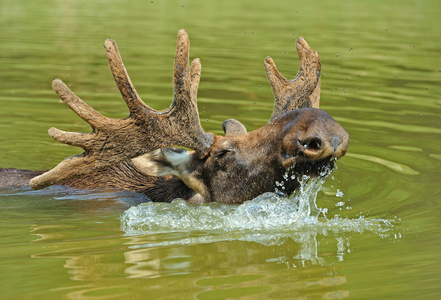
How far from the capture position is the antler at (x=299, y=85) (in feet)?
24.4

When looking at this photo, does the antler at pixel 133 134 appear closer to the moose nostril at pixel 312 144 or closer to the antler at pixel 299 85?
the antler at pixel 299 85

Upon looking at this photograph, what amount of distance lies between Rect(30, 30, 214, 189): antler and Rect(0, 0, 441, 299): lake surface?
436 millimetres

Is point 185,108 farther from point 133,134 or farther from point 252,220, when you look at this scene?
point 252,220

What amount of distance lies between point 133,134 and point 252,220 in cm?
123

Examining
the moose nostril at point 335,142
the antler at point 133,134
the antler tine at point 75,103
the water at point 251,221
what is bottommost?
the water at point 251,221

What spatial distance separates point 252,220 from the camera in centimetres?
640

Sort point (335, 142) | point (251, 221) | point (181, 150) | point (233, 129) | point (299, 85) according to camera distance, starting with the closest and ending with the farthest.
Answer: point (335, 142) < point (251, 221) < point (181, 150) < point (233, 129) < point (299, 85)

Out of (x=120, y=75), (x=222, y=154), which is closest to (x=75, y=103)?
(x=120, y=75)

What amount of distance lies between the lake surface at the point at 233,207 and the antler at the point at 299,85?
0.91 metres

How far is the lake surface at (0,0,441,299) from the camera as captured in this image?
4969 millimetres

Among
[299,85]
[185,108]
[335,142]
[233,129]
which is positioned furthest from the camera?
[299,85]

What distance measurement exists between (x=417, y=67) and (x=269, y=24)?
7.66 meters

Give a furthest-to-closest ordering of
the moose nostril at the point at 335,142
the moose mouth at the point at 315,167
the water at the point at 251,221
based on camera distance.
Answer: the water at the point at 251,221
the moose mouth at the point at 315,167
the moose nostril at the point at 335,142

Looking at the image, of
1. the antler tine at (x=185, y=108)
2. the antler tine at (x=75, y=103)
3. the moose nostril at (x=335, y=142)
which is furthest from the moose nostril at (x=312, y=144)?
the antler tine at (x=75, y=103)
